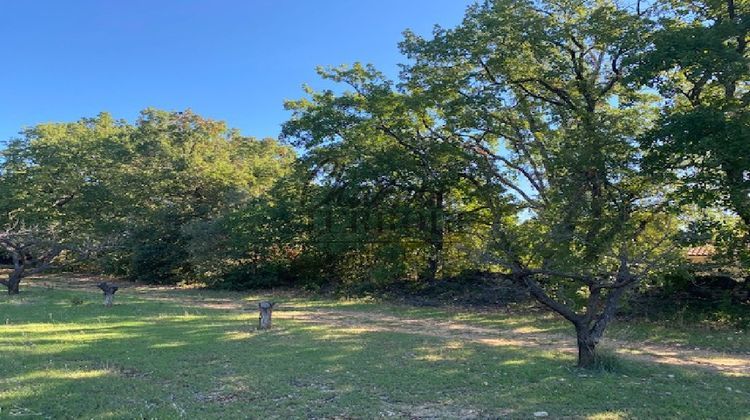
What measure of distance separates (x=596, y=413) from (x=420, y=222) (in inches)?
561

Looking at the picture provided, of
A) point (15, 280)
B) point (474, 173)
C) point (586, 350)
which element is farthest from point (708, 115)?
point (15, 280)

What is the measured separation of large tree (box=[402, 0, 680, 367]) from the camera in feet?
32.5

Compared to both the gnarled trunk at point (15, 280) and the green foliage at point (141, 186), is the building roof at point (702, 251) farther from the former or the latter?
the gnarled trunk at point (15, 280)

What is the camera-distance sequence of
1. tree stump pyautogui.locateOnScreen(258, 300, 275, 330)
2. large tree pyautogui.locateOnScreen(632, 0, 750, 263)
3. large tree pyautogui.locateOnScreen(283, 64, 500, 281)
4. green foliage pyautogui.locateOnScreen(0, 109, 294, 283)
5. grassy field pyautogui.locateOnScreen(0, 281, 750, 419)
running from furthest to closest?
1. green foliage pyautogui.locateOnScreen(0, 109, 294, 283)
2. large tree pyautogui.locateOnScreen(283, 64, 500, 281)
3. tree stump pyautogui.locateOnScreen(258, 300, 275, 330)
4. large tree pyautogui.locateOnScreen(632, 0, 750, 263)
5. grassy field pyautogui.locateOnScreen(0, 281, 750, 419)

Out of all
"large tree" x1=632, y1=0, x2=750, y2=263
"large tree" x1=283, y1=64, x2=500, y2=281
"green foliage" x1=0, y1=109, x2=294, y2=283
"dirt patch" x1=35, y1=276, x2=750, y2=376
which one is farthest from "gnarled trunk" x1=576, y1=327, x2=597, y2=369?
"green foliage" x1=0, y1=109, x2=294, y2=283

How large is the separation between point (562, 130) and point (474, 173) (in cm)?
458

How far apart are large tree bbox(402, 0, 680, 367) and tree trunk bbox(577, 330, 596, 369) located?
16 mm

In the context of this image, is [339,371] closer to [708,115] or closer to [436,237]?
[708,115]

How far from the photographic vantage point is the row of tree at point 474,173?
1039cm

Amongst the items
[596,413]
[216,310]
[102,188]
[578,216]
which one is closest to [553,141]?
[578,216]

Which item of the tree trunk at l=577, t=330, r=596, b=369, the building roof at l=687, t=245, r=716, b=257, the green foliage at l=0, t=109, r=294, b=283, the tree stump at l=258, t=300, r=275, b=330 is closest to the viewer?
the tree trunk at l=577, t=330, r=596, b=369

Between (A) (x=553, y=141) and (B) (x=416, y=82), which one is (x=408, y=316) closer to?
(A) (x=553, y=141)

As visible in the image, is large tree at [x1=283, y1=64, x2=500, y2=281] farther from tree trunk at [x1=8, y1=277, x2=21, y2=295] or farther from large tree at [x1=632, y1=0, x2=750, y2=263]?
tree trunk at [x1=8, y1=277, x2=21, y2=295]

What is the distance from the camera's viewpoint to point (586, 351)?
791cm
